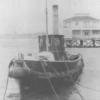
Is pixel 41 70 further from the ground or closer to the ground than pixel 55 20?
closer to the ground

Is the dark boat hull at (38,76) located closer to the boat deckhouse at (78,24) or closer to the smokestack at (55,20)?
the smokestack at (55,20)

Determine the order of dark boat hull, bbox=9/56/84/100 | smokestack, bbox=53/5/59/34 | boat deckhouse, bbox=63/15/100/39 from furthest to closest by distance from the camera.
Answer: boat deckhouse, bbox=63/15/100/39, smokestack, bbox=53/5/59/34, dark boat hull, bbox=9/56/84/100

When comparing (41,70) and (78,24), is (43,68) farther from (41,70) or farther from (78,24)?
(78,24)

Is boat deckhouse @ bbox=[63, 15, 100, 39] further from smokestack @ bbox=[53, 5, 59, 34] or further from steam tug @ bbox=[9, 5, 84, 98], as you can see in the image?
steam tug @ bbox=[9, 5, 84, 98]

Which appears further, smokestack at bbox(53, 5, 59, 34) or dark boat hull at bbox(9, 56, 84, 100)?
smokestack at bbox(53, 5, 59, 34)

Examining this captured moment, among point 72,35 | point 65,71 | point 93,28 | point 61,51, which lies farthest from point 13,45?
point 65,71

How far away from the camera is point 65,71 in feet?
6.86

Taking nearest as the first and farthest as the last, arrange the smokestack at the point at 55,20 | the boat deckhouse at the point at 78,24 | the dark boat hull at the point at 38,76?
the dark boat hull at the point at 38,76
the smokestack at the point at 55,20
the boat deckhouse at the point at 78,24

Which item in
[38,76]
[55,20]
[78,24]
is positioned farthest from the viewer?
[78,24]

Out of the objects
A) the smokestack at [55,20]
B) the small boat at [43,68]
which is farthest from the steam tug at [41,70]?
the smokestack at [55,20]

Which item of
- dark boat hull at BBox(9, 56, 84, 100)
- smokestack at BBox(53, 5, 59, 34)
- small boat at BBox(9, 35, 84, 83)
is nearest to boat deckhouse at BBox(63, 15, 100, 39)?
smokestack at BBox(53, 5, 59, 34)

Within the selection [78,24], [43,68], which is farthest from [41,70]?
[78,24]

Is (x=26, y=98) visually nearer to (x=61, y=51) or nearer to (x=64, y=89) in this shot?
(x=64, y=89)

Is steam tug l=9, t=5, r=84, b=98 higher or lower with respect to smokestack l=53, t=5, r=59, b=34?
lower
